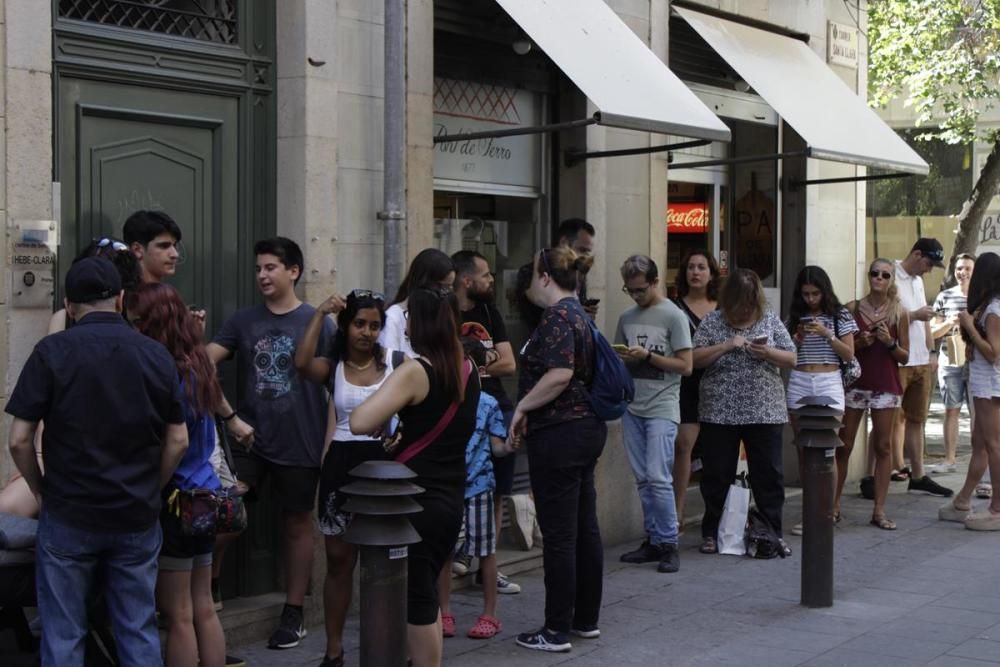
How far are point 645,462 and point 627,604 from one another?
1.28m

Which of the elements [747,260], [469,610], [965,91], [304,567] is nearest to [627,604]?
[469,610]

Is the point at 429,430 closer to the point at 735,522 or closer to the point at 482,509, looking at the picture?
the point at 482,509

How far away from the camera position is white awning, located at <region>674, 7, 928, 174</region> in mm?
11047

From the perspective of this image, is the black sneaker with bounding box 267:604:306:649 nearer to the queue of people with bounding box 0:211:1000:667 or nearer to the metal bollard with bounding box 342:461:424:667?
the queue of people with bounding box 0:211:1000:667

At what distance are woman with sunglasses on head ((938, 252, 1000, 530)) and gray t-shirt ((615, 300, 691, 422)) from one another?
2667mm

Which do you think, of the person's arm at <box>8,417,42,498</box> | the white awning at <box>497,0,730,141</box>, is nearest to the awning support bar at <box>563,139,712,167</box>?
the white awning at <box>497,0,730,141</box>

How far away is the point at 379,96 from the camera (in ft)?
27.0

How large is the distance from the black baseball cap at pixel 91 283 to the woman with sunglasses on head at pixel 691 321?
204 inches

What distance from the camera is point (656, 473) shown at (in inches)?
355

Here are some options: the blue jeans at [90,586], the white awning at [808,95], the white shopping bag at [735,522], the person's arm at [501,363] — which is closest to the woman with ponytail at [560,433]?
the person's arm at [501,363]

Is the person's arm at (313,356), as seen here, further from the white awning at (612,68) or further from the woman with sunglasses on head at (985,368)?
the woman with sunglasses on head at (985,368)

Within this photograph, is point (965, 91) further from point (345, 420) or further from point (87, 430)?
point (87, 430)

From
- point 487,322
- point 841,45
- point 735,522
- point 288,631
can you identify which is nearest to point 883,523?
point 735,522

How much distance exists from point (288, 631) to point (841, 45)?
28.2 feet
